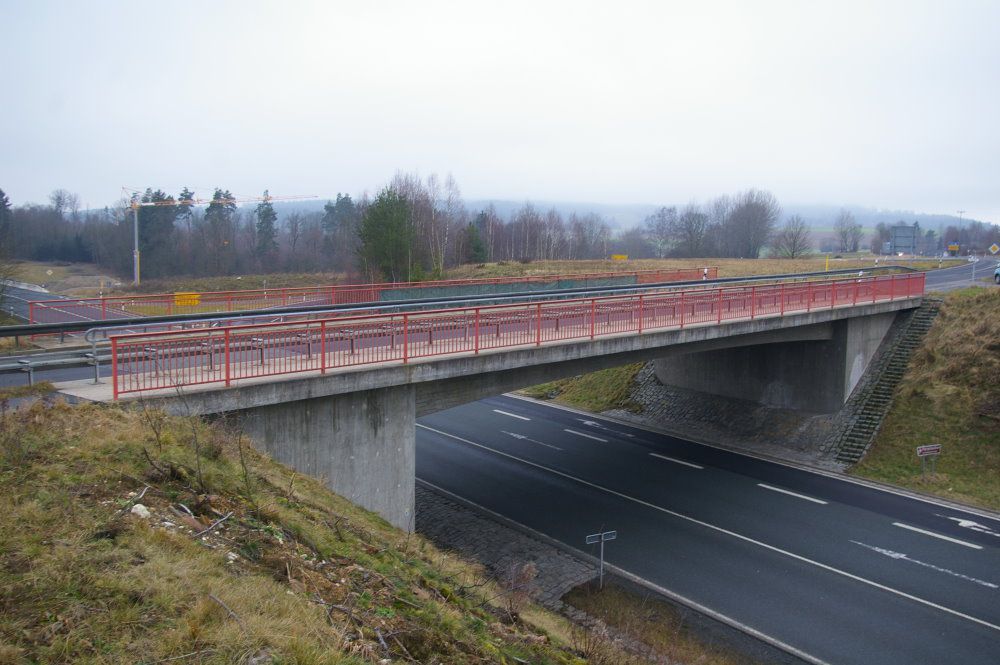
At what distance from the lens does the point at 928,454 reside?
21062 mm

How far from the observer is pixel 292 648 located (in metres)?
5.17

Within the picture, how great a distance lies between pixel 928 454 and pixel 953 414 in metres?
3.76

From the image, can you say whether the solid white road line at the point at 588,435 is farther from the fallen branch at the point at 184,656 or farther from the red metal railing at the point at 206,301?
the fallen branch at the point at 184,656

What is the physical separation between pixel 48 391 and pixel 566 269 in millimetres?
53680

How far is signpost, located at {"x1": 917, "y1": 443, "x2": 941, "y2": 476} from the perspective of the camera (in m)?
21.0

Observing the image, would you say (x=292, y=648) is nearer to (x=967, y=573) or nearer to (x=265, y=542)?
(x=265, y=542)

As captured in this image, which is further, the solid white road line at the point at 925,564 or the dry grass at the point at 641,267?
the dry grass at the point at 641,267

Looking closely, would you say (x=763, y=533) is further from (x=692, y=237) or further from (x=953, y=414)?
(x=692, y=237)

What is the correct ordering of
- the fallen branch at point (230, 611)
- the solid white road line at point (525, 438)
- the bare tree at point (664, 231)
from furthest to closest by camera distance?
the bare tree at point (664, 231) → the solid white road line at point (525, 438) → the fallen branch at point (230, 611)

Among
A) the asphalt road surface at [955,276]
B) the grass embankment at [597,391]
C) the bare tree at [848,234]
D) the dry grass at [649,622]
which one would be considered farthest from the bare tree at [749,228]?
the dry grass at [649,622]

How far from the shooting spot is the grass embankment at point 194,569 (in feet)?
16.6

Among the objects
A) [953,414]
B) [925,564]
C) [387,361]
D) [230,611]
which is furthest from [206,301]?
[953,414]

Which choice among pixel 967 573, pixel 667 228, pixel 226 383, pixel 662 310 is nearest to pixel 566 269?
pixel 662 310

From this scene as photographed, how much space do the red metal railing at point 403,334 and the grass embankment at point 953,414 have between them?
209 inches
